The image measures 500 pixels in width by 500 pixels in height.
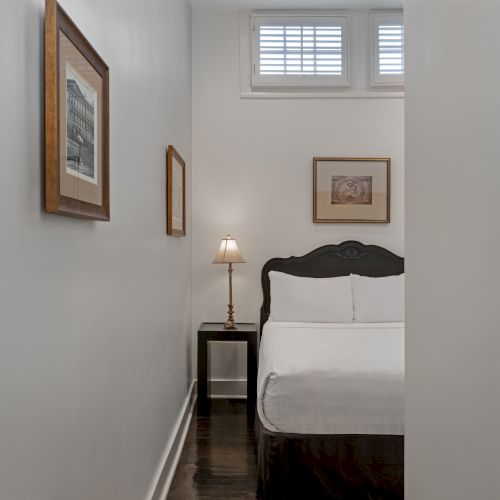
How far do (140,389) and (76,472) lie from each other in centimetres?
78

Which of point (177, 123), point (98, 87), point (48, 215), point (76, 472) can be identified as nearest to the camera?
point (48, 215)

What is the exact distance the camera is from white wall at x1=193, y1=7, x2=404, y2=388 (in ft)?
13.4

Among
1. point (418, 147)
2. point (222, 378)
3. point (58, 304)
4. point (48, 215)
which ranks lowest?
point (222, 378)

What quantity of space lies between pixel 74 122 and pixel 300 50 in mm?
3308

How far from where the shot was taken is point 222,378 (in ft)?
13.3

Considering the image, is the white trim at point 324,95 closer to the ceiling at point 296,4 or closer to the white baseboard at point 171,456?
the ceiling at point 296,4

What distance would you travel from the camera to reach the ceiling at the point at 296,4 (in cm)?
391

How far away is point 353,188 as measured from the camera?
4094mm

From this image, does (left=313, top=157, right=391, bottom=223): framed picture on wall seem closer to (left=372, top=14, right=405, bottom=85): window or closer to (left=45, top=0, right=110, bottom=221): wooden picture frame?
(left=372, top=14, right=405, bottom=85): window

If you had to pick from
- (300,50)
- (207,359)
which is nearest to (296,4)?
(300,50)

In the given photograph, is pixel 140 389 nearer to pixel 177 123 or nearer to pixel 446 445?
pixel 446 445

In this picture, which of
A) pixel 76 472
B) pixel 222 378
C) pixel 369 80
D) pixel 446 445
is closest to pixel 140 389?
pixel 76 472

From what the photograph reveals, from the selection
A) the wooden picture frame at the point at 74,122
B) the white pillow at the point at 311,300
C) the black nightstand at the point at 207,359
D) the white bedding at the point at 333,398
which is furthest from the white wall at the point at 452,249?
the white pillow at the point at 311,300

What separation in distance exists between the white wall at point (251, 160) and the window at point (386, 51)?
22 centimetres
